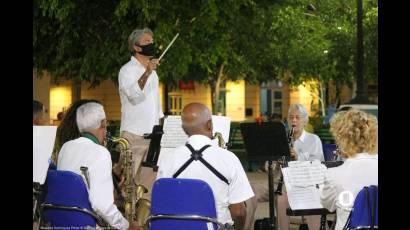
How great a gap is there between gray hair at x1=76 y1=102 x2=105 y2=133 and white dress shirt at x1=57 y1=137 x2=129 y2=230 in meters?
0.17

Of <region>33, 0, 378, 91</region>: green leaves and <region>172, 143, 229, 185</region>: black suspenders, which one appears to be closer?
<region>172, 143, 229, 185</region>: black suspenders

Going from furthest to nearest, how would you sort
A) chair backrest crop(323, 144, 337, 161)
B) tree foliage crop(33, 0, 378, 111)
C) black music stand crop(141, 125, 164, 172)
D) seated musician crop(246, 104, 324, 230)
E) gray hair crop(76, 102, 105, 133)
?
1. tree foliage crop(33, 0, 378, 111)
2. chair backrest crop(323, 144, 337, 161)
3. seated musician crop(246, 104, 324, 230)
4. black music stand crop(141, 125, 164, 172)
5. gray hair crop(76, 102, 105, 133)

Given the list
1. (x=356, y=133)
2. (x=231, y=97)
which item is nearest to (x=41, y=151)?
(x=356, y=133)

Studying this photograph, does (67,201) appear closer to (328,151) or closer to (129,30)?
(328,151)

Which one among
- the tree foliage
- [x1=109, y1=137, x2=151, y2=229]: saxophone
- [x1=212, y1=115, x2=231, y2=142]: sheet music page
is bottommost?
[x1=109, y1=137, x2=151, y2=229]: saxophone

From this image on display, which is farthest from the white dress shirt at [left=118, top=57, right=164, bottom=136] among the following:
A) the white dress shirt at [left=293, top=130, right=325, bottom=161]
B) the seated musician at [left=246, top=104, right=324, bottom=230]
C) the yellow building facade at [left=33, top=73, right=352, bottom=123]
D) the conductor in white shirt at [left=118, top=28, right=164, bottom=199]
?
the yellow building facade at [left=33, top=73, right=352, bottom=123]

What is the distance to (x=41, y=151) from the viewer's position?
5750 mm

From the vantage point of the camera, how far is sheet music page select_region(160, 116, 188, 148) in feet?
24.3

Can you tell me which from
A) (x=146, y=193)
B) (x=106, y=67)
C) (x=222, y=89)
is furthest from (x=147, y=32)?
(x=222, y=89)

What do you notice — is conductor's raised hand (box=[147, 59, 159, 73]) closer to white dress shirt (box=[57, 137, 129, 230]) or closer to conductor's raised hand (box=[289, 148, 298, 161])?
conductor's raised hand (box=[289, 148, 298, 161])

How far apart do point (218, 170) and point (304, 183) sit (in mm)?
1304
